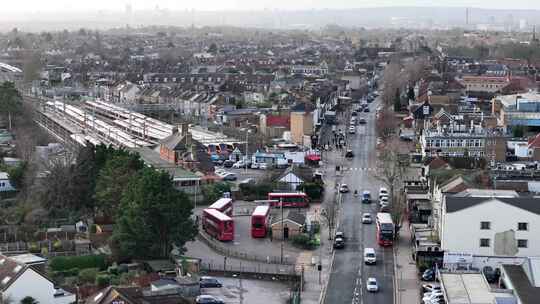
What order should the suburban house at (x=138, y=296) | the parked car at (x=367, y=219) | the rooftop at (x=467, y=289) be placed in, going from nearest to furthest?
1. the suburban house at (x=138, y=296)
2. the rooftop at (x=467, y=289)
3. the parked car at (x=367, y=219)

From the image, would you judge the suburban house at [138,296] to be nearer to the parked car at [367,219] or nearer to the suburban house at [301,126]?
the parked car at [367,219]

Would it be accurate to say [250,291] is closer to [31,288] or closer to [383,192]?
[31,288]

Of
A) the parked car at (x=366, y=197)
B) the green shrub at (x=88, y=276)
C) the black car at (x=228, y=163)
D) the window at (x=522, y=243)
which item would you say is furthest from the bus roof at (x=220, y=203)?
the window at (x=522, y=243)

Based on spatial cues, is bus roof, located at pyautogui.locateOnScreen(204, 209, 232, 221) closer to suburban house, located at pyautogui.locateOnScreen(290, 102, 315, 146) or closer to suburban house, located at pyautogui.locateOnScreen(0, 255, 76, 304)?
suburban house, located at pyautogui.locateOnScreen(0, 255, 76, 304)

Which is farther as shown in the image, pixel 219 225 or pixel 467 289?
pixel 219 225

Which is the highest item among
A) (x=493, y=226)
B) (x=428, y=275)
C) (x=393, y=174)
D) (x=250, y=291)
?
(x=493, y=226)

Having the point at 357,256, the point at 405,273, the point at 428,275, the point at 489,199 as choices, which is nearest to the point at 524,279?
the point at 428,275

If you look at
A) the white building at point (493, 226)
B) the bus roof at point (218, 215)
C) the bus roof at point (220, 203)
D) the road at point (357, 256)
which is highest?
the white building at point (493, 226)
